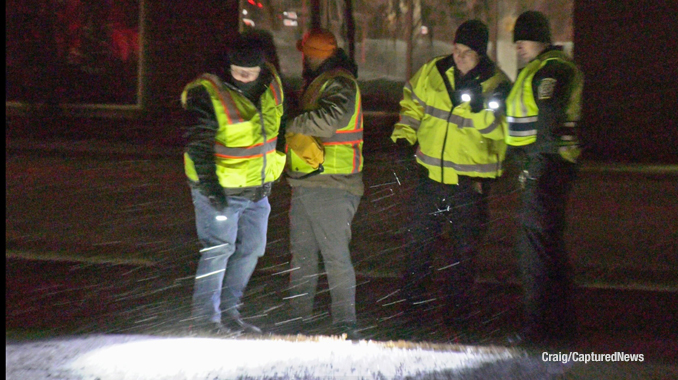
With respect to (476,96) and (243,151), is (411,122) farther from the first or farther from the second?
(243,151)

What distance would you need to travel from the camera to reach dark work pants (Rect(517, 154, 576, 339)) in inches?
173

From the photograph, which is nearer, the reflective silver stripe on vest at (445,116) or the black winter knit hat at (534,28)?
the black winter knit hat at (534,28)

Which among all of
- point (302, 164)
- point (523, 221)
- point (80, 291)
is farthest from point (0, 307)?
point (523, 221)

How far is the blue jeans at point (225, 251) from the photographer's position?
4508 mm

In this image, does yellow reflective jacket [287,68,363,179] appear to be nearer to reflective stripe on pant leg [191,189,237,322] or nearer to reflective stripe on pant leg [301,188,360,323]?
reflective stripe on pant leg [301,188,360,323]

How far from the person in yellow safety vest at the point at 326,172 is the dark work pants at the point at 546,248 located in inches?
41.5

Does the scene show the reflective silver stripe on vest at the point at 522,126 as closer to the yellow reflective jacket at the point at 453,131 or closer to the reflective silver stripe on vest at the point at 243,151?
the yellow reflective jacket at the point at 453,131

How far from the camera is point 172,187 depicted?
10.3m

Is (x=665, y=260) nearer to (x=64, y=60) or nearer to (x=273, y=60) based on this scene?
(x=273, y=60)

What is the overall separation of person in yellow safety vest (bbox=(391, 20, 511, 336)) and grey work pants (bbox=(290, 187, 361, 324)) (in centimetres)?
49

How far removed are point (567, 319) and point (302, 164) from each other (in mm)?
1863

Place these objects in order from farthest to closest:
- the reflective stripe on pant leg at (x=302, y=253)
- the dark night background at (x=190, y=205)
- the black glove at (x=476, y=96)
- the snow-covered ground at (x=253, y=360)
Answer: the dark night background at (x=190, y=205), the reflective stripe on pant leg at (x=302, y=253), the black glove at (x=476, y=96), the snow-covered ground at (x=253, y=360)

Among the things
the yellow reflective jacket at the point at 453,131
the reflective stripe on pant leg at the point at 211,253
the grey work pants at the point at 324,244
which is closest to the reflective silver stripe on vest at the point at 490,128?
the yellow reflective jacket at the point at 453,131

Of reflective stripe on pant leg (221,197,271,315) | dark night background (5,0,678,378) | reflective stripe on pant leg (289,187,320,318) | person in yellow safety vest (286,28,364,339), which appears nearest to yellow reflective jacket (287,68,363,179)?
person in yellow safety vest (286,28,364,339)
